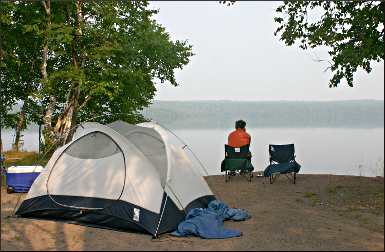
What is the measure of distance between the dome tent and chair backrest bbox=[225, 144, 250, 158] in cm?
339

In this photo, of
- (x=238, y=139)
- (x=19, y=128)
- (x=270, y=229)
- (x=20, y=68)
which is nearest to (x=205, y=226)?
(x=270, y=229)

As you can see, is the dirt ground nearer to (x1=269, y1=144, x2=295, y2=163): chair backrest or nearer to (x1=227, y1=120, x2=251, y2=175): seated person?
(x1=269, y1=144, x2=295, y2=163): chair backrest

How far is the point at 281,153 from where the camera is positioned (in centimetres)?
1297

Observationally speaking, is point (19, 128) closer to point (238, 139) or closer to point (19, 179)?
point (19, 179)

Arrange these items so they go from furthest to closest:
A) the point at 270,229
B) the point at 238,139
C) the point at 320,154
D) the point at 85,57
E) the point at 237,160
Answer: the point at 320,154, the point at 85,57, the point at 238,139, the point at 237,160, the point at 270,229

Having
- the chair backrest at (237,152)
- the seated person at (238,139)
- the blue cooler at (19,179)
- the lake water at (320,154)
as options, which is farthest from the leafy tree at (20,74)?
the chair backrest at (237,152)

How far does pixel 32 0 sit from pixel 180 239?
14.3 meters

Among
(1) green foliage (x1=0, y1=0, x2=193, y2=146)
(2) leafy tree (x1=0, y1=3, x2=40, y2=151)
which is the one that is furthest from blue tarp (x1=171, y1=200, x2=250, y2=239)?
(2) leafy tree (x1=0, y1=3, x2=40, y2=151)

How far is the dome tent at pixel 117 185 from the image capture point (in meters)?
7.91

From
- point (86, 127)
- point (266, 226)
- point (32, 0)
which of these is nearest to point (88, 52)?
point (32, 0)

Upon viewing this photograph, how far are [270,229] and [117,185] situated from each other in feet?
8.64

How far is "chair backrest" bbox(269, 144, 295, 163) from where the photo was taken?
12.9m

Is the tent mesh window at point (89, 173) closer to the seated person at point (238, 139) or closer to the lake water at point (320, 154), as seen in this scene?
the seated person at point (238, 139)

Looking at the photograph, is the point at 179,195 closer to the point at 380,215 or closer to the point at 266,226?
the point at 266,226
